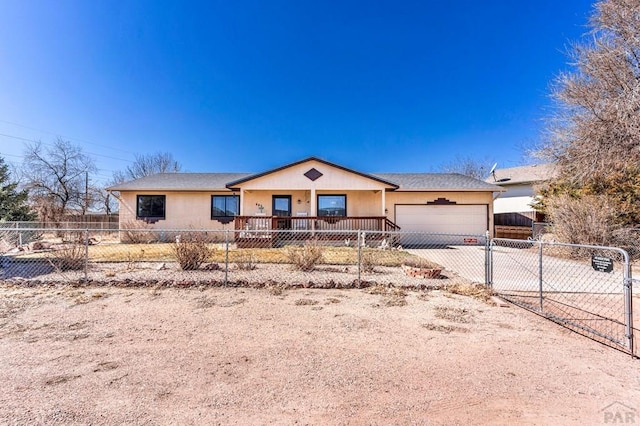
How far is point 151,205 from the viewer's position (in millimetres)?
16500

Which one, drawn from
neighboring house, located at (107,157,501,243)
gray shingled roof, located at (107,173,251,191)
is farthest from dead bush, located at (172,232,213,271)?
gray shingled roof, located at (107,173,251,191)

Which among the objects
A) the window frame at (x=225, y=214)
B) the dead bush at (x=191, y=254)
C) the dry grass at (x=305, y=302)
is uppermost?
the window frame at (x=225, y=214)

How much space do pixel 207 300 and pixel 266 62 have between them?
14344 mm

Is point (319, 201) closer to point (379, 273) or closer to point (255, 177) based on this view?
point (255, 177)

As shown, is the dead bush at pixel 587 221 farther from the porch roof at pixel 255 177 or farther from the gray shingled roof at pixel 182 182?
the gray shingled roof at pixel 182 182

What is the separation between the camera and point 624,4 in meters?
9.99

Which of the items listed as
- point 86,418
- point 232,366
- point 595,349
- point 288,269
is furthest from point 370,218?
point 86,418

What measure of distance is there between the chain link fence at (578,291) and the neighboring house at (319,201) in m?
5.67

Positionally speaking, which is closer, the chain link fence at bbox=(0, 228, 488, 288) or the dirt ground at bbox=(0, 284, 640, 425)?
the dirt ground at bbox=(0, 284, 640, 425)

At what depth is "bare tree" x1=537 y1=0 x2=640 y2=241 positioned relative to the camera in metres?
9.99

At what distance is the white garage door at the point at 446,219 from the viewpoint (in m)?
15.8

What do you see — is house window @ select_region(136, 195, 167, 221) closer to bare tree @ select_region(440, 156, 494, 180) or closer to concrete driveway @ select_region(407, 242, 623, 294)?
concrete driveway @ select_region(407, 242, 623, 294)

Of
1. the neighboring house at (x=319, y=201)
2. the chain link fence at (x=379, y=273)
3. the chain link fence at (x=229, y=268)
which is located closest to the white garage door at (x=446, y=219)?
the neighboring house at (x=319, y=201)

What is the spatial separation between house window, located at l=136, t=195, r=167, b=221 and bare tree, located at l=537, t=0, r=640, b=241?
18.8 metres
